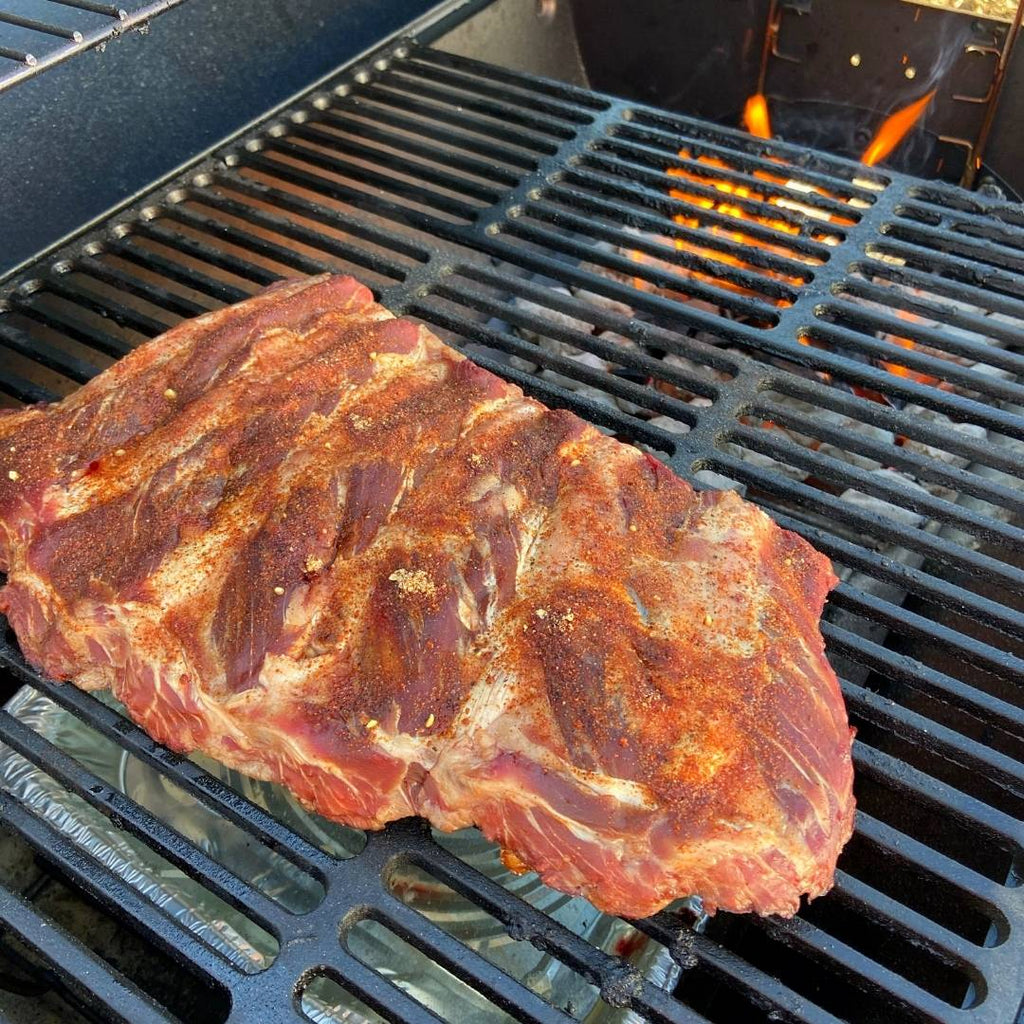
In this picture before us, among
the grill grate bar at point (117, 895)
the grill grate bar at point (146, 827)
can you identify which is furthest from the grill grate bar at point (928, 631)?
the grill grate bar at point (117, 895)

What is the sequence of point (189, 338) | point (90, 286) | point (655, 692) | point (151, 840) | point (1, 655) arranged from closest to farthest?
point (655, 692) < point (151, 840) < point (1, 655) < point (189, 338) < point (90, 286)

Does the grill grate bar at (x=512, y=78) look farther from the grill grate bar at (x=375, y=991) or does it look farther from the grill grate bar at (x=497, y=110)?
the grill grate bar at (x=375, y=991)

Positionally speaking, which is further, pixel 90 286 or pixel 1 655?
pixel 90 286

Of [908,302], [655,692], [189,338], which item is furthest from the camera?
[908,302]

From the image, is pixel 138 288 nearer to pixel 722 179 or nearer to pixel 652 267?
pixel 652 267

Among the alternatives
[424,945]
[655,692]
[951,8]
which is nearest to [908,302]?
[951,8]

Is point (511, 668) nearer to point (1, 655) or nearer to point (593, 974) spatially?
point (593, 974)
